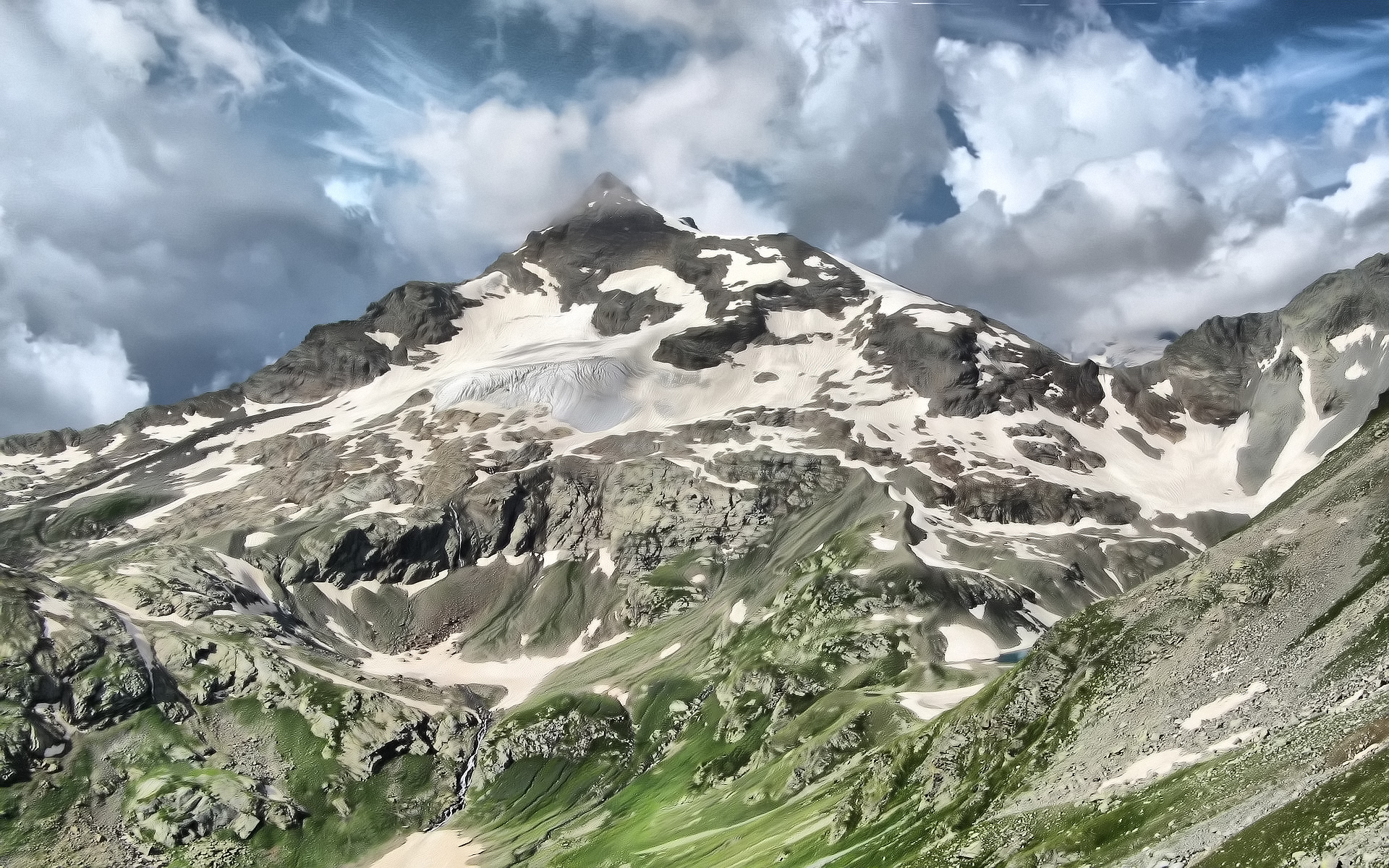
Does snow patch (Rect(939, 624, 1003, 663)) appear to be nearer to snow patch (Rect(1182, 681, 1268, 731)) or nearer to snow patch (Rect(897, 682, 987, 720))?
snow patch (Rect(897, 682, 987, 720))

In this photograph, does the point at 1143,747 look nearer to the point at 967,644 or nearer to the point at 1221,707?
the point at 1221,707

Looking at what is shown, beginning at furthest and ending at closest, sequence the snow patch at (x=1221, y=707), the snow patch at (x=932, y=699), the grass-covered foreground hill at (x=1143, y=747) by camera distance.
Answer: the snow patch at (x=932, y=699), the snow patch at (x=1221, y=707), the grass-covered foreground hill at (x=1143, y=747)

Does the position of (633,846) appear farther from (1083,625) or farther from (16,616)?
(16,616)

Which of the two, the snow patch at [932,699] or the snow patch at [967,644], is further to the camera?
the snow patch at [967,644]

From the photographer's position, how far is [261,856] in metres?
158

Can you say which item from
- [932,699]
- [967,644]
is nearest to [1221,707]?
[932,699]

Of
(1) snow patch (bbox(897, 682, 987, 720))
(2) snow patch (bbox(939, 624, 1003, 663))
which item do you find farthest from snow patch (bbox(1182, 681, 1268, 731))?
(2) snow patch (bbox(939, 624, 1003, 663))

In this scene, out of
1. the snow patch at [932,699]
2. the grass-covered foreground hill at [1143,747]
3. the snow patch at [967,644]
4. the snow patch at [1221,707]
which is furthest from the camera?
the snow patch at [967,644]

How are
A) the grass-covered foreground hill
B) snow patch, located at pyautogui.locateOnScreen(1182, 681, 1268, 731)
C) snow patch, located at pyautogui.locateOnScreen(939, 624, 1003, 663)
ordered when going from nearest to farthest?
1. the grass-covered foreground hill
2. snow patch, located at pyautogui.locateOnScreen(1182, 681, 1268, 731)
3. snow patch, located at pyautogui.locateOnScreen(939, 624, 1003, 663)

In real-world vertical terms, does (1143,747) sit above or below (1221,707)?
below

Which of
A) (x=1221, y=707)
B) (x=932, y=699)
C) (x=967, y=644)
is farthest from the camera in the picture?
(x=967, y=644)

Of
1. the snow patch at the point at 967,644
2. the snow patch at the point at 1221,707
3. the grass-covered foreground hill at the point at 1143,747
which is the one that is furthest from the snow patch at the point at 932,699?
the snow patch at the point at 1221,707

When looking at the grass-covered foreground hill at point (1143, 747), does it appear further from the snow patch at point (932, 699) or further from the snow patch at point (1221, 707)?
the snow patch at point (932, 699)

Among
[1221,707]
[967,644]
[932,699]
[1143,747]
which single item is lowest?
[1143,747]
